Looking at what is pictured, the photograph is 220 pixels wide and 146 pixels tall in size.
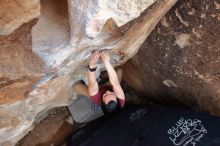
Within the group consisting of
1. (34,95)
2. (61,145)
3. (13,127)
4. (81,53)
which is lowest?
(61,145)

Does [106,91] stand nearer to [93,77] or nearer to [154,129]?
[93,77]

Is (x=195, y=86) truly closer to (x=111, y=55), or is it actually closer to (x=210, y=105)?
(x=210, y=105)

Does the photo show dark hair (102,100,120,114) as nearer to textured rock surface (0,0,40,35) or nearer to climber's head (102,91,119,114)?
climber's head (102,91,119,114)

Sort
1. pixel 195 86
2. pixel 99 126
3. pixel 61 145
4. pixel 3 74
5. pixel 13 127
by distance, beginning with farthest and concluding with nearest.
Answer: pixel 61 145 < pixel 99 126 < pixel 195 86 < pixel 13 127 < pixel 3 74

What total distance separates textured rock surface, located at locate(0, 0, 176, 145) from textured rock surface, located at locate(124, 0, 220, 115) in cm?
10

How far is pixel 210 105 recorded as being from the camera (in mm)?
2162

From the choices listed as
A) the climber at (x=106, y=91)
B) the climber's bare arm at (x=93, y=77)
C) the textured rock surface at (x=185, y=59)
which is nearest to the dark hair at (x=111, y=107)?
the climber at (x=106, y=91)

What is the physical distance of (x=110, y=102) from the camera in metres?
2.14

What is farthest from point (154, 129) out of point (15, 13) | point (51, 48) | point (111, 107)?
point (15, 13)

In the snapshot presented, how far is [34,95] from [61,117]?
708 mm

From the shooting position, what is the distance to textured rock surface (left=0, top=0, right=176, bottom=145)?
1.52m

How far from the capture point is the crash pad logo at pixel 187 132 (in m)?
1.94

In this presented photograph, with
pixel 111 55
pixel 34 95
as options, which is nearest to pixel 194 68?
pixel 111 55

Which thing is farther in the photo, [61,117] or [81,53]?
[61,117]
